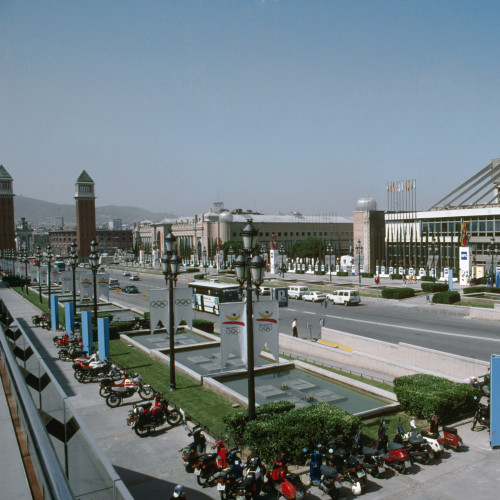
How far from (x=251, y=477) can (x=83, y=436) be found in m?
5.40

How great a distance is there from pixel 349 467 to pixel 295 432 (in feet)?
5.14

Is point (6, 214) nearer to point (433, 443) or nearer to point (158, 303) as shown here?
point (158, 303)

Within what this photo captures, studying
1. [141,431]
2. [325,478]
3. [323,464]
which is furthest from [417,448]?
[141,431]

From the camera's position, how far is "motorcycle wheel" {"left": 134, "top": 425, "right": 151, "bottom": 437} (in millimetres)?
12500

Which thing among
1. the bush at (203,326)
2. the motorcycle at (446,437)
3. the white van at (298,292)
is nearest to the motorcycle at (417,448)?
the motorcycle at (446,437)

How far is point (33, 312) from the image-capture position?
125 feet

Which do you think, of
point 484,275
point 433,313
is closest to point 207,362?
point 433,313

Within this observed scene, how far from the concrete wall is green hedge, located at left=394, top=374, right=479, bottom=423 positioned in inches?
103

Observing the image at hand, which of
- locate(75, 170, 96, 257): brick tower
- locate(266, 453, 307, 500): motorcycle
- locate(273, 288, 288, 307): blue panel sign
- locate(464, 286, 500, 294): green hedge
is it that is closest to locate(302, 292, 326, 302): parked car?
locate(273, 288, 288, 307): blue panel sign

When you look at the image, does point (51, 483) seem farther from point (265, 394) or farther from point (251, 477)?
point (265, 394)

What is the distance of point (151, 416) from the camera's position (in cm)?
1268

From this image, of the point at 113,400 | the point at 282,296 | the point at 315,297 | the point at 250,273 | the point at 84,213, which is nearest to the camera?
the point at 250,273

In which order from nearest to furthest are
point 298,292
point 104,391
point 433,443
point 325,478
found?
point 325,478 < point 433,443 < point 104,391 < point 298,292

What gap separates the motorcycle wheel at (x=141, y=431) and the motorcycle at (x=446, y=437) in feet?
22.8
